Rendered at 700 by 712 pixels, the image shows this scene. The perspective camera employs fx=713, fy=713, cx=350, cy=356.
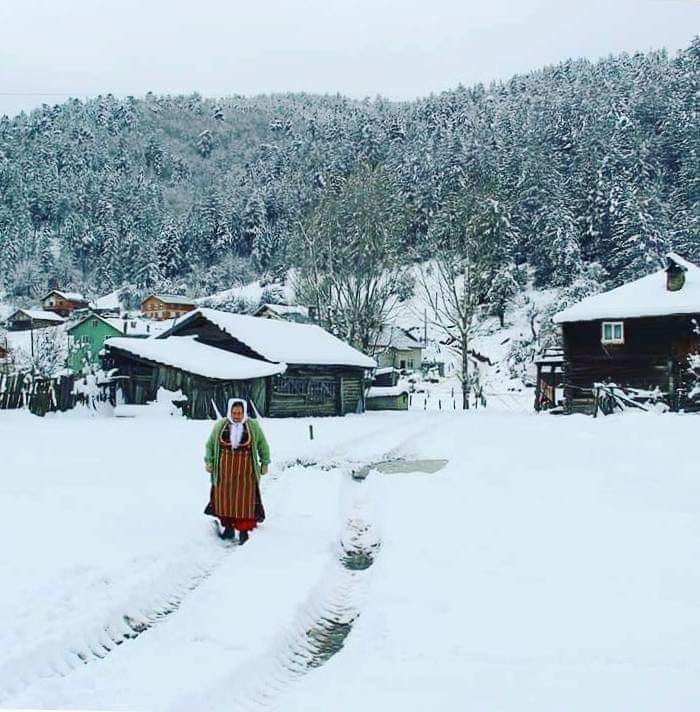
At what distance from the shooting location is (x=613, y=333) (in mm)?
30609

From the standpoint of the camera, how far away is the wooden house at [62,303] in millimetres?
92812

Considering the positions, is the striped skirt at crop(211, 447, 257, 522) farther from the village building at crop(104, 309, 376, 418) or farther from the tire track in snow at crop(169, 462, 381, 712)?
the village building at crop(104, 309, 376, 418)

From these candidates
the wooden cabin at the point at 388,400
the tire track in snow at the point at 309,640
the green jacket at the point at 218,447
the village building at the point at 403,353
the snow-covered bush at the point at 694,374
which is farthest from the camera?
the village building at the point at 403,353

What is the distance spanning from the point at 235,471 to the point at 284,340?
87.9 feet

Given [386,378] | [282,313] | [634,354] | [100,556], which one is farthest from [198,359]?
[282,313]

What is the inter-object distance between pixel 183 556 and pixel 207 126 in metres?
129

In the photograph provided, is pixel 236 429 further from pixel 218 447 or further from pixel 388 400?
pixel 388 400

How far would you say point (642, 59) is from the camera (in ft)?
287

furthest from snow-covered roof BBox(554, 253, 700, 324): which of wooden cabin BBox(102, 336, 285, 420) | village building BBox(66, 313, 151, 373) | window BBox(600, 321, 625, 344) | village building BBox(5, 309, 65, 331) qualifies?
village building BBox(5, 309, 65, 331)

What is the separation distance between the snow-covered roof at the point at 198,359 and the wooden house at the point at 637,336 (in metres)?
13.2

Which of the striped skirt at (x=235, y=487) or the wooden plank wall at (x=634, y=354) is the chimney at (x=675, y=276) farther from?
the striped skirt at (x=235, y=487)

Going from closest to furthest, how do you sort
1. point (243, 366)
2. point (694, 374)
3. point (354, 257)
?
point (694, 374) < point (243, 366) < point (354, 257)

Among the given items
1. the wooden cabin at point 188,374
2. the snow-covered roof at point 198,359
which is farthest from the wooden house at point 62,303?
the wooden cabin at point 188,374

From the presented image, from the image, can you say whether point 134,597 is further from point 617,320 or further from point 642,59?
point 642,59
